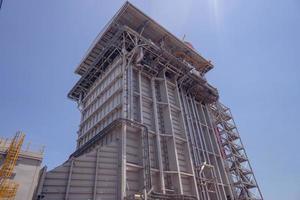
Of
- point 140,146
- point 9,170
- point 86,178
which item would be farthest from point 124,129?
point 9,170

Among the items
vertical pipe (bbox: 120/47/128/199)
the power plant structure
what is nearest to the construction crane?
the power plant structure

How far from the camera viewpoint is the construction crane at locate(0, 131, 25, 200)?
32.8ft

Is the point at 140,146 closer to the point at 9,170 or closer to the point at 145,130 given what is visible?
the point at 145,130

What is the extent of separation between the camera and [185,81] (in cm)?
2711

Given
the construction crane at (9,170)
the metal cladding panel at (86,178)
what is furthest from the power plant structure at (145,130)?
the construction crane at (9,170)

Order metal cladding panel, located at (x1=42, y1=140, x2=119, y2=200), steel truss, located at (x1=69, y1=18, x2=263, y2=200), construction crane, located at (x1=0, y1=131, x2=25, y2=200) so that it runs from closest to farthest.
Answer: construction crane, located at (x1=0, y1=131, x2=25, y2=200) → metal cladding panel, located at (x1=42, y1=140, x2=119, y2=200) → steel truss, located at (x1=69, y1=18, x2=263, y2=200)

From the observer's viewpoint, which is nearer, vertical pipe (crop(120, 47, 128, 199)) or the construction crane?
the construction crane

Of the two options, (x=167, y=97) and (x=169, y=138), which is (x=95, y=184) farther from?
(x=167, y=97)

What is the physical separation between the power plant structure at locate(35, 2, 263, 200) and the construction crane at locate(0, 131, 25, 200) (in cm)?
199

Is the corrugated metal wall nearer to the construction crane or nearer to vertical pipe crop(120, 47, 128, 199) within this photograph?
vertical pipe crop(120, 47, 128, 199)

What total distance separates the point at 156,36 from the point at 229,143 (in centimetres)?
1781

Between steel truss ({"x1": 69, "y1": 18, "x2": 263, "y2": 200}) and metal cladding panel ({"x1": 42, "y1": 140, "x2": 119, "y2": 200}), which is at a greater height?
steel truss ({"x1": 69, "y1": 18, "x2": 263, "y2": 200})

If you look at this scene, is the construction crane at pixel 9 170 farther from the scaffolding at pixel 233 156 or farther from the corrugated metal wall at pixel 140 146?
the scaffolding at pixel 233 156

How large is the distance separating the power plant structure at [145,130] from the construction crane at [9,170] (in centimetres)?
199
